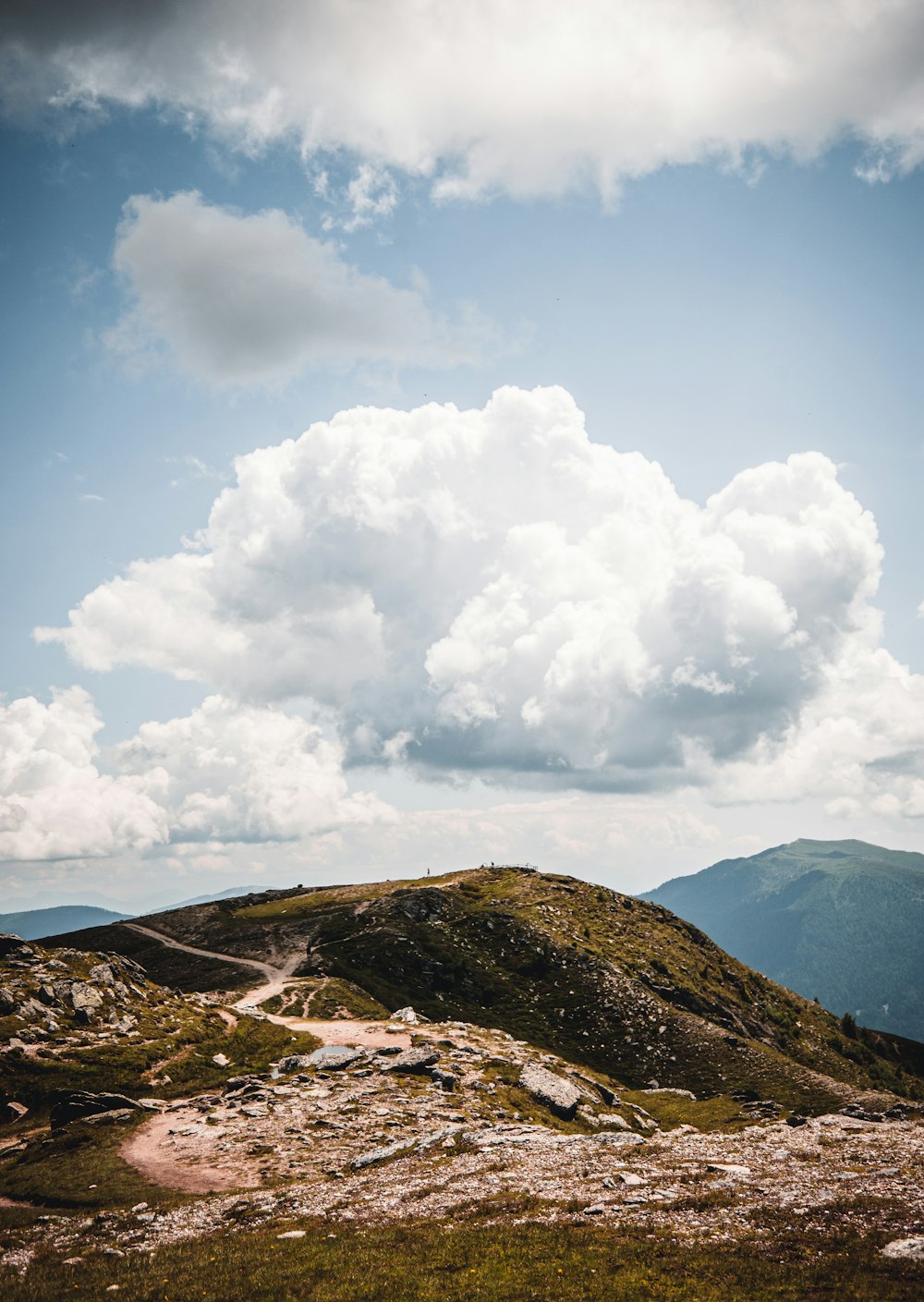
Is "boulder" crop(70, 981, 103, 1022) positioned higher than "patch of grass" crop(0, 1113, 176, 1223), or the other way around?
"patch of grass" crop(0, 1113, 176, 1223)

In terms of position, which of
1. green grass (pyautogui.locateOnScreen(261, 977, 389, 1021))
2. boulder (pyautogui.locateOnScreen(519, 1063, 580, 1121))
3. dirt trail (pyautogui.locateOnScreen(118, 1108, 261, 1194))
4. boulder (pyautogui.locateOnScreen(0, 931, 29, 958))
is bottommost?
green grass (pyautogui.locateOnScreen(261, 977, 389, 1021))

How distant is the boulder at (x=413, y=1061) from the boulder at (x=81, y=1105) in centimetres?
2213

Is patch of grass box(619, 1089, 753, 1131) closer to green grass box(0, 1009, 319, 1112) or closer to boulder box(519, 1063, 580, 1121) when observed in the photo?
boulder box(519, 1063, 580, 1121)

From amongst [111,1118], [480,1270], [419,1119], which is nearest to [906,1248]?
[480,1270]

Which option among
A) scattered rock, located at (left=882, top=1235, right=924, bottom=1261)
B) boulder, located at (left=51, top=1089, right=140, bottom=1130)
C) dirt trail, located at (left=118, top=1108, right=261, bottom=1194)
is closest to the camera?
scattered rock, located at (left=882, top=1235, right=924, bottom=1261)

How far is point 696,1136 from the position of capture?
1970 inches

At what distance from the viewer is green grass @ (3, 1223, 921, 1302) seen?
22656 mm

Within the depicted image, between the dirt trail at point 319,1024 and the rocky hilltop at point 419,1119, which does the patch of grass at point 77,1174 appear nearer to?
the rocky hilltop at point 419,1119

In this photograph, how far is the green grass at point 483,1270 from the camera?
2266 centimetres

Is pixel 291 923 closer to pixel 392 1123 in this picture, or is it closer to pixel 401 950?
pixel 401 950

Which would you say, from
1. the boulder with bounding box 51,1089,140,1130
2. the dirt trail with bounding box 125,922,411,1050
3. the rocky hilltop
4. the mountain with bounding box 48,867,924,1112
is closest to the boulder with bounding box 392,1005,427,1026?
the rocky hilltop

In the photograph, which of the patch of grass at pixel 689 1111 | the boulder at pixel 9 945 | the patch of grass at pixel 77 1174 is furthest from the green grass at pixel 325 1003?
the patch of grass at pixel 77 1174

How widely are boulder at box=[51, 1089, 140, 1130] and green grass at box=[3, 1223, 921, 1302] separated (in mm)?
24022

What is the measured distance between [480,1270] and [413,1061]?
42.3 metres
